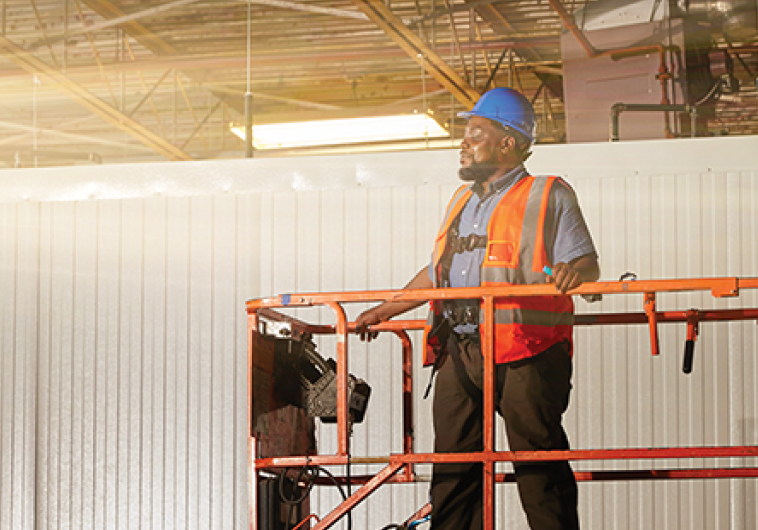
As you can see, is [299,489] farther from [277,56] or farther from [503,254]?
[277,56]

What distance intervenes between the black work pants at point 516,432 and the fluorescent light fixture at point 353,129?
5479 mm

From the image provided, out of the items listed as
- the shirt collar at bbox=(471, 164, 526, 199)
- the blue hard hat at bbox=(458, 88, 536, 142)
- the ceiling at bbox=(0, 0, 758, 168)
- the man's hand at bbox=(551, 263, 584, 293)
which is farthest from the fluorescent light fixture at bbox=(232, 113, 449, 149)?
the man's hand at bbox=(551, 263, 584, 293)

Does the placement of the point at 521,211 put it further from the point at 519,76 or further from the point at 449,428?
the point at 519,76

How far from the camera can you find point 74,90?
10.5 metres

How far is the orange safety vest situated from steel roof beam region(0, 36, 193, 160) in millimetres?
7489

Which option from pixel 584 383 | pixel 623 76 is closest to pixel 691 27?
pixel 623 76

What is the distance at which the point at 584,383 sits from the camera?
18.0 feet

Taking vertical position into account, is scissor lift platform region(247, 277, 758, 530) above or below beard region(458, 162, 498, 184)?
below

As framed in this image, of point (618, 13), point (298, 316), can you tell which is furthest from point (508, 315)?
point (618, 13)

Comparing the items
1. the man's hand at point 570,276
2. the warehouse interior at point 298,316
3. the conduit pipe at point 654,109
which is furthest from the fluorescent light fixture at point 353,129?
the man's hand at point 570,276

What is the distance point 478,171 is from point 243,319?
244 centimetres

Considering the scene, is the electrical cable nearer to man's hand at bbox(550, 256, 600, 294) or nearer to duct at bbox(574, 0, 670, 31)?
man's hand at bbox(550, 256, 600, 294)

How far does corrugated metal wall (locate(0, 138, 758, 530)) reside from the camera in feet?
17.7

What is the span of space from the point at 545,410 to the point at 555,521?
427 mm
